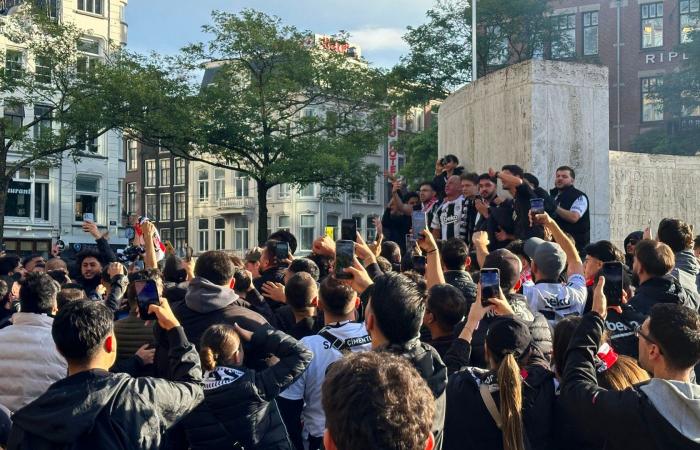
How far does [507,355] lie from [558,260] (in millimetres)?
2464

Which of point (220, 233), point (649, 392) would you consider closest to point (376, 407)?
point (649, 392)

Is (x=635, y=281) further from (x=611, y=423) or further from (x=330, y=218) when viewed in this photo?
(x=330, y=218)

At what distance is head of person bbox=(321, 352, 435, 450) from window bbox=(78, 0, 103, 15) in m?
48.9

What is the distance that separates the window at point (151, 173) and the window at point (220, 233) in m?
7.00

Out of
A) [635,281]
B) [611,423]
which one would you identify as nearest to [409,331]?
[611,423]

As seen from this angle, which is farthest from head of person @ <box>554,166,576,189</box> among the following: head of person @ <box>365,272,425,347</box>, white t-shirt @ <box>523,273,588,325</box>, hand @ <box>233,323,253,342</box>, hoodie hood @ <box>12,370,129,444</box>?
hoodie hood @ <box>12,370,129,444</box>

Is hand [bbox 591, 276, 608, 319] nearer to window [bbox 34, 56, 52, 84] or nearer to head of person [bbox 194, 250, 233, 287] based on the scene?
head of person [bbox 194, 250, 233, 287]

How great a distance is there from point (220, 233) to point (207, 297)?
207ft

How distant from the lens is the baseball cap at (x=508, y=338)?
4133 mm

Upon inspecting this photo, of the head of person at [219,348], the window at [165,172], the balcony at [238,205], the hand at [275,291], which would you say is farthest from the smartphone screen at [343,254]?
the window at [165,172]

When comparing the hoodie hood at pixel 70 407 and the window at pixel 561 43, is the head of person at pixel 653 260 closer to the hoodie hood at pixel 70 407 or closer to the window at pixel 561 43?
the hoodie hood at pixel 70 407

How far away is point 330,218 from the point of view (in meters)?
63.8

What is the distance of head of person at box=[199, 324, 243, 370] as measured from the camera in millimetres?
4594

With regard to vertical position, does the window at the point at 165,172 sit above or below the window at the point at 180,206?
above
